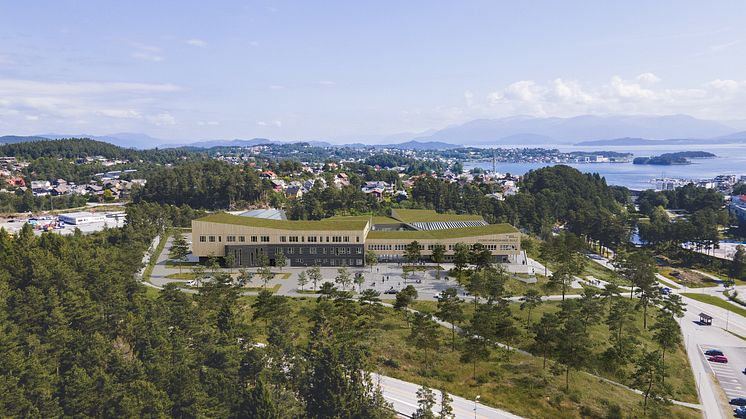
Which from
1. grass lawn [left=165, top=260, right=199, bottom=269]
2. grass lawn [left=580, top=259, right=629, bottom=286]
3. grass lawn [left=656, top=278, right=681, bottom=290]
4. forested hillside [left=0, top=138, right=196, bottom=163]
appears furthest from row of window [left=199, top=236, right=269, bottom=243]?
forested hillside [left=0, top=138, right=196, bottom=163]

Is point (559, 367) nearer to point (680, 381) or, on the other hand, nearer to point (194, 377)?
point (680, 381)

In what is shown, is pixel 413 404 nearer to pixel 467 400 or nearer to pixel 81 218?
pixel 467 400

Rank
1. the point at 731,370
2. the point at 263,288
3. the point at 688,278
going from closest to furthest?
the point at 731,370
the point at 263,288
the point at 688,278

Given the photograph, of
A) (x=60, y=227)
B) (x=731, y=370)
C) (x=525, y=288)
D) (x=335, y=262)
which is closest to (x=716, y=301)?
(x=731, y=370)

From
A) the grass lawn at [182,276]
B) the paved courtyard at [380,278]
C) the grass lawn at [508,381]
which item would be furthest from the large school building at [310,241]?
the grass lawn at [508,381]

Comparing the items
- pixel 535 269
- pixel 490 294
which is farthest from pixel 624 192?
pixel 490 294
